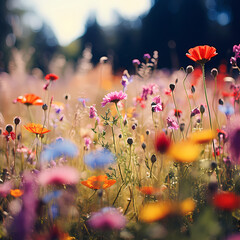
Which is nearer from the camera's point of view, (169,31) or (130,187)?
(130,187)

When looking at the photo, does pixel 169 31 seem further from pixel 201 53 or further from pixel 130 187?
pixel 130 187

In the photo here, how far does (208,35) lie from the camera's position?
49.5 ft

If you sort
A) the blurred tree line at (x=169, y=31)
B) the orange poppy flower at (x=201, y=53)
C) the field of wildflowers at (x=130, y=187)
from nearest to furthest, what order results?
1. the field of wildflowers at (x=130, y=187)
2. the orange poppy flower at (x=201, y=53)
3. the blurred tree line at (x=169, y=31)

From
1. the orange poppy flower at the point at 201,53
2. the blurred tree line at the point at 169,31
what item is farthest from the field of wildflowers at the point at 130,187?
the blurred tree line at the point at 169,31

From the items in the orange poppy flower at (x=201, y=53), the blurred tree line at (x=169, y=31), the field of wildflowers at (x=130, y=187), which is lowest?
the field of wildflowers at (x=130, y=187)

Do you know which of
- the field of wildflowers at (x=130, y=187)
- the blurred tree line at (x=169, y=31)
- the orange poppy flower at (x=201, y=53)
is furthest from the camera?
the blurred tree line at (x=169, y=31)

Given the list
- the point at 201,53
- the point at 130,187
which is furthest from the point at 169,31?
the point at 130,187

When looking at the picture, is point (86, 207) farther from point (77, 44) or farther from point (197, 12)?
point (77, 44)

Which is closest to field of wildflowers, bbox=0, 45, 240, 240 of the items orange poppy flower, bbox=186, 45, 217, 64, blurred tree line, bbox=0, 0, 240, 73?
orange poppy flower, bbox=186, 45, 217, 64

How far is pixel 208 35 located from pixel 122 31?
7114 millimetres

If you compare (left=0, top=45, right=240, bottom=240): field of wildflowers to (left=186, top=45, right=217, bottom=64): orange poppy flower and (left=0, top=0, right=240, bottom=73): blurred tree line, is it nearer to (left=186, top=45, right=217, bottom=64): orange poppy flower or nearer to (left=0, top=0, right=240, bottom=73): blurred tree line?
(left=186, top=45, right=217, bottom=64): orange poppy flower

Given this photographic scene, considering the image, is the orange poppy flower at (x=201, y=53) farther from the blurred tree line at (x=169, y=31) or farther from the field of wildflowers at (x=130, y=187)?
the blurred tree line at (x=169, y=31)

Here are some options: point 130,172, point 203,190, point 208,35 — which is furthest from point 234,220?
point 208,35

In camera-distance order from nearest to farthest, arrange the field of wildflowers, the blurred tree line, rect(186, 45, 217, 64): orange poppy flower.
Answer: the field of wildflowers < rect(186, 45, 217, 64): orange poppy flower < the blurred tree line
